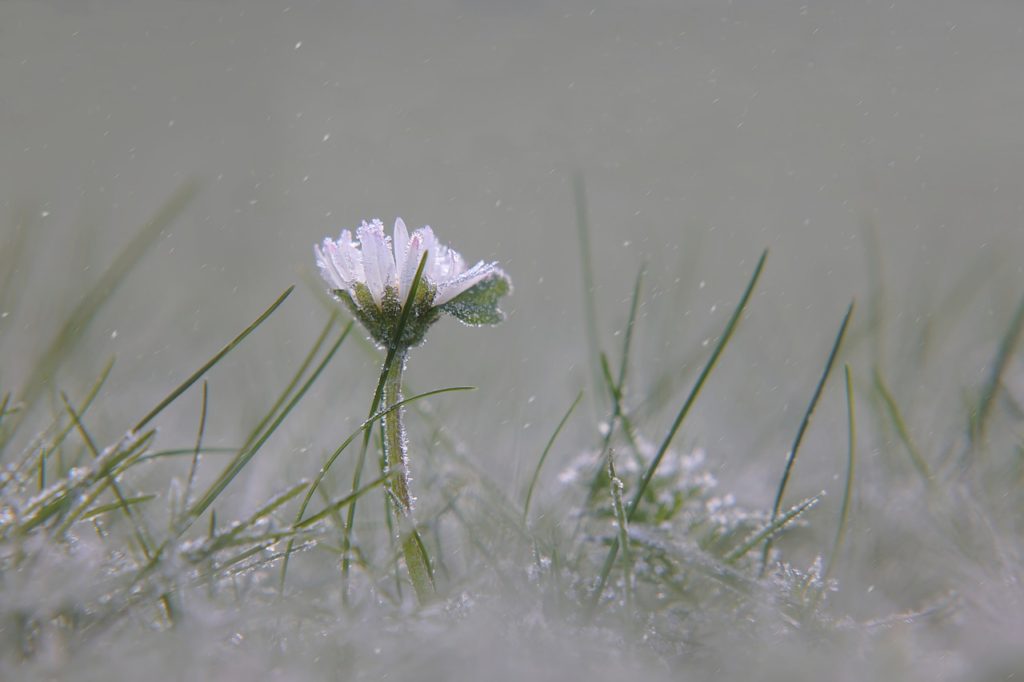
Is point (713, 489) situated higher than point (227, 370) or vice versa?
point (227, 370)

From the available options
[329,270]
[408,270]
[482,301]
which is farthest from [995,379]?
[329,270]

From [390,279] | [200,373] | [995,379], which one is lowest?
[200,373]

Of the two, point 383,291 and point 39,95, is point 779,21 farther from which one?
point 383,291

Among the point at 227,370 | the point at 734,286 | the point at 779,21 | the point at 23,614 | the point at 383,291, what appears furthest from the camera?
the point at 779,21

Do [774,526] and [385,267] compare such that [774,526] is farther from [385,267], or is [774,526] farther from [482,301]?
[385,267]

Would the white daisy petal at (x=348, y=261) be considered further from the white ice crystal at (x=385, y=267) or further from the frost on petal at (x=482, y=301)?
the frost on petal at (x=482, y=301)

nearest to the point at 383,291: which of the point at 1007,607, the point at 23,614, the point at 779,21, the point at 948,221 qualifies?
the point at 23,614

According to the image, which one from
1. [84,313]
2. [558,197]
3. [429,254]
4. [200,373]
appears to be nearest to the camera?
[200,373]
